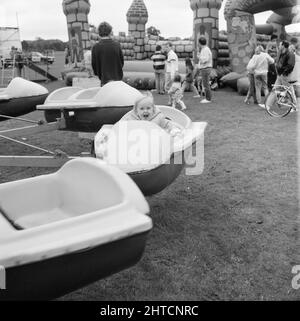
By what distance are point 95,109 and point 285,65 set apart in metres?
4.01

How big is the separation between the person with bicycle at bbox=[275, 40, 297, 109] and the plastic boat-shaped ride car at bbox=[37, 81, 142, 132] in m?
3.52

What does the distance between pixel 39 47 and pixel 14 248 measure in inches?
1349

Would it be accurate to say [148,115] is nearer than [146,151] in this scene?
No

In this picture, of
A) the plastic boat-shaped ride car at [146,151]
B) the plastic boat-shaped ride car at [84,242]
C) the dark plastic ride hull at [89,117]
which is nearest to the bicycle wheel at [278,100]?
the dark plastic ride hull at [89,117]

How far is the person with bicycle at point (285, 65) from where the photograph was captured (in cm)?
686

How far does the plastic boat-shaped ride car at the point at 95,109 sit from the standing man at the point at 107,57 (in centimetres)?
68

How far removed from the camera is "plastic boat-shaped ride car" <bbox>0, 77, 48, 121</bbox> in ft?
15.5

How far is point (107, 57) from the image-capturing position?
16.3 ft

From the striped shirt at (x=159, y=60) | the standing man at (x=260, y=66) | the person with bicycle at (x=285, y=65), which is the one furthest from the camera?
the striped shirt at (x=159, y=60)

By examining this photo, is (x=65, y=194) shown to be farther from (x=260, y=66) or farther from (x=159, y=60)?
(x=159, y=60)

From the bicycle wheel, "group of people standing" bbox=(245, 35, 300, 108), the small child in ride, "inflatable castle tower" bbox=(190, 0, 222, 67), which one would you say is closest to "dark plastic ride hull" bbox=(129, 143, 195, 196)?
the small child in ride

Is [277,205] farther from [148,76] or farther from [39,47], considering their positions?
[39,47]

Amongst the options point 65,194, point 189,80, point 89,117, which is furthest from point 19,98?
point 189,80

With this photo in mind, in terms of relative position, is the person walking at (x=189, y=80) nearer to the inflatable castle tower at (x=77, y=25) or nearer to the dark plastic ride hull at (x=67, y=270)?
the inflatable castle tower at (x=77, y=25)
